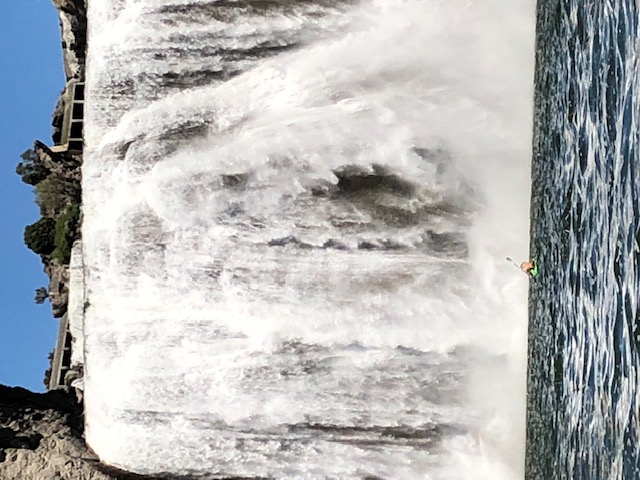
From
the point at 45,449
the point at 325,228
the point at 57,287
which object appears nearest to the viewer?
the point at 325,228

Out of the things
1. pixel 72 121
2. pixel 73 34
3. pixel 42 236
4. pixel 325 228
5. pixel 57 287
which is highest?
pixel 73 34

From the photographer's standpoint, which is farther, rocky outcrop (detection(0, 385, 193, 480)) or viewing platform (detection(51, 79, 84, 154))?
viewing platform (detection(51, 79, 84, 154))

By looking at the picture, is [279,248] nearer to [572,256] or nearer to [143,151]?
[143,151]

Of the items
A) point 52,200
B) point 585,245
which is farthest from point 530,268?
point 52,200

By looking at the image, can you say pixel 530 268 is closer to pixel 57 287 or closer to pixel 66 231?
pixel 66 231

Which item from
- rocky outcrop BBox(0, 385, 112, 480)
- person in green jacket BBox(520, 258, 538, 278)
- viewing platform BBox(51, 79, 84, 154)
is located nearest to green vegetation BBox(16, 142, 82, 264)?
viewing platform BBox(51, 79, 84, 154)

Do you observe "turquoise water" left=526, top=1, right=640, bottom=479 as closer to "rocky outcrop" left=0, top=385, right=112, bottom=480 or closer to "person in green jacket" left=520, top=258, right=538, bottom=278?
"person in green jacket" left=520, top=258, right=538, bottom=278

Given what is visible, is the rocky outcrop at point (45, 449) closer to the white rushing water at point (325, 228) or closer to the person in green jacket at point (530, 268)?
the white rushing water at point (325, 228)
